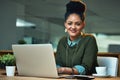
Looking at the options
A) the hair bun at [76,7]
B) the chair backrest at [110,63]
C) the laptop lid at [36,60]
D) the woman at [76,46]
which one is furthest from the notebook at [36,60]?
the chair backrest at [110,63]

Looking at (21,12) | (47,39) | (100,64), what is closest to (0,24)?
(21,12)

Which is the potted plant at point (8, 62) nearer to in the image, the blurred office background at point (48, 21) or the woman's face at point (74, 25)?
the woman's face at point (74, 25)

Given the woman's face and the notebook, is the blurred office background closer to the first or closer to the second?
the woman's face

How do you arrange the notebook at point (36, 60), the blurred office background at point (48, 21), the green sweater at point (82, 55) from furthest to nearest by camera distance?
the blurred office background at point (48, 21) → the green sweater at point (82, 55) → the notebook at point (36, 60)

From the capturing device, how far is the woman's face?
2.29m

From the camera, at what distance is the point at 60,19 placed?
6.04 m

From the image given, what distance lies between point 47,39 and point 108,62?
3.71 metres

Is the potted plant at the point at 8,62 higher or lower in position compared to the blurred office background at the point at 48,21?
lower

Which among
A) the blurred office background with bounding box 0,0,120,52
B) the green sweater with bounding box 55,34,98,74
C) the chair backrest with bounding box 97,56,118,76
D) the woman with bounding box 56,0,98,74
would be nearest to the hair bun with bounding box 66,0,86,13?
the woman with bounding box 56,0,98,74

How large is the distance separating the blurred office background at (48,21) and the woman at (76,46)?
3.43 m

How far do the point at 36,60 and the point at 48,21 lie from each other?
14.3 ft

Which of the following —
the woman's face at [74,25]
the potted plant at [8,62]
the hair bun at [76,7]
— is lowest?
the potted plant at [8,62]

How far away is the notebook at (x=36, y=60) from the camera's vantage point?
5.46ft

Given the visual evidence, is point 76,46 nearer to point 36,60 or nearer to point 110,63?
point 110,63
